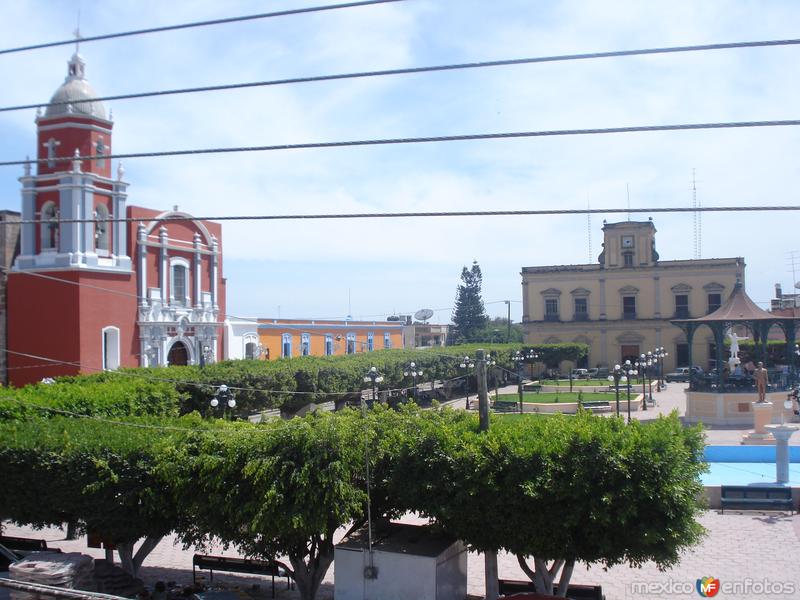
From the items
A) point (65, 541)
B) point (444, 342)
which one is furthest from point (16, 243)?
point (444, 342)

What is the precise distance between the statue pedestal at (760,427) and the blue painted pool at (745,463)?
5.24ft

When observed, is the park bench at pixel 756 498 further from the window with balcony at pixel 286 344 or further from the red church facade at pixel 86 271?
the window with balcony at pixel 286 344

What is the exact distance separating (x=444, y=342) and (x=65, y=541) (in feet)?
205

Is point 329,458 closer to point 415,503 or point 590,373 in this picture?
point 415,503

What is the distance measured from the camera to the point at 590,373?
44.1m

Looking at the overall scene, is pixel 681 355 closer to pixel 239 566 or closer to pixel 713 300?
pixel 713 300

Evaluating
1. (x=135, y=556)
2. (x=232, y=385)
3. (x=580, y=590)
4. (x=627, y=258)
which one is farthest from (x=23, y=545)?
(x=627, y=258)

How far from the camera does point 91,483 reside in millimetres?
10258

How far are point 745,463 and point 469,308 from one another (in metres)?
47.6

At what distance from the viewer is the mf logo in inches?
418

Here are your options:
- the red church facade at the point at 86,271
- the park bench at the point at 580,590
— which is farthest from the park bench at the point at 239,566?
the red church facade at the point at 86,271

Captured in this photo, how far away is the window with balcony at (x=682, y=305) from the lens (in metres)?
46.8

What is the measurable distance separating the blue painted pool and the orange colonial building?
21.4 m

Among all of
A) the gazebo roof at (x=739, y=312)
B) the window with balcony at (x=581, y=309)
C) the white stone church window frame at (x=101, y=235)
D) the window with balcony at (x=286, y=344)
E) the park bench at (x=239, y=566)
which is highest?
the white stone church window frame at (x=101, y=235)
